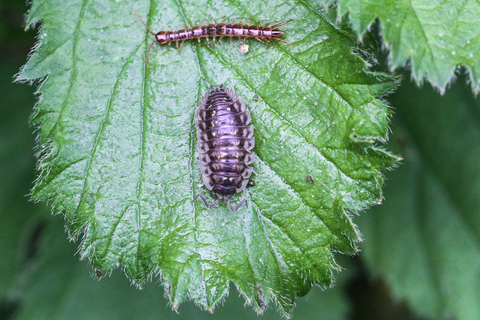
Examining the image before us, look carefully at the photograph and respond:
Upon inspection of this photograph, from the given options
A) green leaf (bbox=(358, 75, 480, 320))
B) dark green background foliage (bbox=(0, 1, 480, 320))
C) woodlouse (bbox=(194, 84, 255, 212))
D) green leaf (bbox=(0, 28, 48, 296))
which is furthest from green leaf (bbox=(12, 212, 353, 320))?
woodlouse (bbox=(194, 84, 255, 212))

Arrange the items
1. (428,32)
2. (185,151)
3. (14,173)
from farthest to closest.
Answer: (14,173) < (185,151) < (428,32)

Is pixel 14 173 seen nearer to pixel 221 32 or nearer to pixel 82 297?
pixel 82 297

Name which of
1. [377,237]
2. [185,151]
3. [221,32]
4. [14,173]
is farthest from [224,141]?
[14,173]

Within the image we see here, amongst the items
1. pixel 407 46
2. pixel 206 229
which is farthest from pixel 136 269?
pixel 407 46

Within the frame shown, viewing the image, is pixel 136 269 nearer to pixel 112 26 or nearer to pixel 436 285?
pixel 112 26

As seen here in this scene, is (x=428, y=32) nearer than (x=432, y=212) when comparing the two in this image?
Yes

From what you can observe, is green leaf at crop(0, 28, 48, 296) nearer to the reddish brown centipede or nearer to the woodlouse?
the reddish brown centipede
